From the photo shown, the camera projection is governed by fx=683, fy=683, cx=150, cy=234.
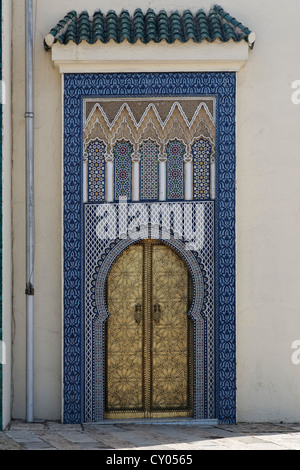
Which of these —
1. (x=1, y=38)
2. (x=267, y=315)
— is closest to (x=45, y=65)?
(x=1, y=38)

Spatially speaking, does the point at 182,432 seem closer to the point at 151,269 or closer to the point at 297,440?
the point at 297,440

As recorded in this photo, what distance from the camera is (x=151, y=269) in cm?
517

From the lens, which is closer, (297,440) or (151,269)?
(297,440)

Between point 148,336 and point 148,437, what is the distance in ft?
2.68

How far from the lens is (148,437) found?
182 inches

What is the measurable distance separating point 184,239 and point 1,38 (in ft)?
6.35

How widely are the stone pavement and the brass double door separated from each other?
197 millimetres

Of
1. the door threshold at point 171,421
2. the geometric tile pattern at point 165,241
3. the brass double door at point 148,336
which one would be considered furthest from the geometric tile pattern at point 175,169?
the door threshold at point 171,421

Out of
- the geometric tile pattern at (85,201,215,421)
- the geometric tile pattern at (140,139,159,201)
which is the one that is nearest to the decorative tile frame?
the geometric tile pattern at (85,201,215,421)

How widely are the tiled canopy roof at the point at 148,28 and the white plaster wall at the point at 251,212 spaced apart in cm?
11

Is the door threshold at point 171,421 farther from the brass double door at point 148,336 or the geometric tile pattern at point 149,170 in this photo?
the geometric tile pattern at point 149,170

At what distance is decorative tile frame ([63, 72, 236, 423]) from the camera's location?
5.02m

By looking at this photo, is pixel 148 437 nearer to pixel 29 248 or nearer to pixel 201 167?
pixel 29 248

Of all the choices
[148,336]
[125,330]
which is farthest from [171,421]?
[125,330]
